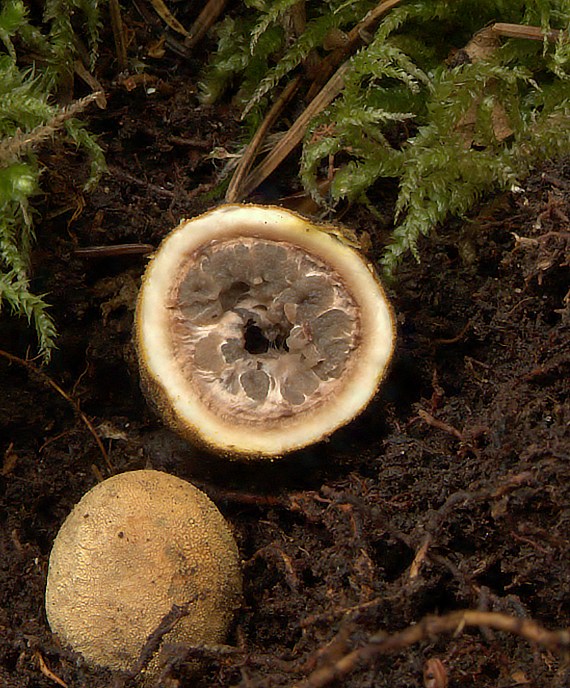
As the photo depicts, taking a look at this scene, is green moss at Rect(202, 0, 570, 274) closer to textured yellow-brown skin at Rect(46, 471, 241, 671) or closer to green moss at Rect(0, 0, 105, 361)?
green moss at Rect(0, 0, 105, 361)

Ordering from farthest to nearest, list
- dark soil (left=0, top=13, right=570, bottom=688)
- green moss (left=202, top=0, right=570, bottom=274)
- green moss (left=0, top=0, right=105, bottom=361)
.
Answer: green moss (left=202, top=0, right=570, bottom=274)
green moss (left=0, top=0, right=105, bottom=361)
dark soil (left=0, top=13, right=570, bottom=688)

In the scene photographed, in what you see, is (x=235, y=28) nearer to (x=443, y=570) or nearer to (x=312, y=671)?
(x=443, y=570)

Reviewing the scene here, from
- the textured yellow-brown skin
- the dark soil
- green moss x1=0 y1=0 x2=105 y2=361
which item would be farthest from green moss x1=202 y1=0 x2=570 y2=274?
the textured yellow-brown skin

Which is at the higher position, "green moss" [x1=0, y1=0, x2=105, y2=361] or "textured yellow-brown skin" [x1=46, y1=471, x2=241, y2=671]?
"green moss" [x1=0, y1=0, x2=105, y2=361]

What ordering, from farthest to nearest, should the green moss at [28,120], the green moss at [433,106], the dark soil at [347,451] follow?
the green moss at [433,106]
the green moss at [28,120]
the dark soil at [347,451]

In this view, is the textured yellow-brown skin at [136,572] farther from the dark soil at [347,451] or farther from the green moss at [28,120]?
the green moss at [28,120]

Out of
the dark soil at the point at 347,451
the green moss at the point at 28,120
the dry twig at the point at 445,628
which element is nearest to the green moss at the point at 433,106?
the dark soil at the point at 347,451
